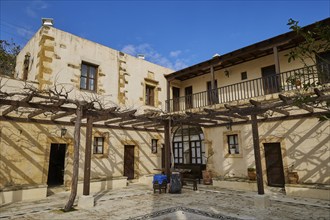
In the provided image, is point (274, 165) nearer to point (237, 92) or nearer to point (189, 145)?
point (237, 92)

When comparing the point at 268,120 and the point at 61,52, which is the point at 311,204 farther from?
the point at 61,52

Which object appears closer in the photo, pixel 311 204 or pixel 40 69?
pixel 311 204

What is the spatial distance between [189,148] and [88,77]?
6.35m

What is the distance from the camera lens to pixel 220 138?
1089cm

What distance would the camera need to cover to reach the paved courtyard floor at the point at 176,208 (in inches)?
220

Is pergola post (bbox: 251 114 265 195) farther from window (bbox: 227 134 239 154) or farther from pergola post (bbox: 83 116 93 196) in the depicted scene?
pergola post (bbox: 83 116 93 196)

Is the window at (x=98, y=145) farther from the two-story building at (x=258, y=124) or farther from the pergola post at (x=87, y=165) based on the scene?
the two-story building at (x=258, y=124)

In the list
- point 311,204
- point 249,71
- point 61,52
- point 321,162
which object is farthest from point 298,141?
point 61,52

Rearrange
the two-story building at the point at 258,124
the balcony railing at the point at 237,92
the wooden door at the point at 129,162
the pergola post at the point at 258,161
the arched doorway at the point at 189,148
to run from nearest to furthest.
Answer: the pergola post at the point at 258,161
the two-story building at the point at 258,124
the balcony railing at the point at 237,92
the wooden door at the point at 129,162
the arched doorway at the point at 189,148

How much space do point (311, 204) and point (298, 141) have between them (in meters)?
2.53

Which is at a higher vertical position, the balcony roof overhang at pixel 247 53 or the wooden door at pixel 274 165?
the balcony roof overhang at pixel 247 53

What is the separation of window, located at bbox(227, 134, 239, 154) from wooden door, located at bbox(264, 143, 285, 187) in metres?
1.35

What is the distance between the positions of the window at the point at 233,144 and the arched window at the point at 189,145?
154cm

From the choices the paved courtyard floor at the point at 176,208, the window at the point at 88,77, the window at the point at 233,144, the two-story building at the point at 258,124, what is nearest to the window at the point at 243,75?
the two-story building at the point at 258,124
